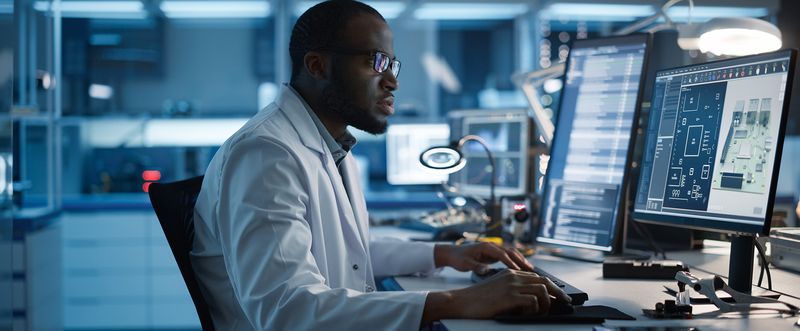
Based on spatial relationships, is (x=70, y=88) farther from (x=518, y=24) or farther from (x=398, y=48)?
(x=518, y=24)

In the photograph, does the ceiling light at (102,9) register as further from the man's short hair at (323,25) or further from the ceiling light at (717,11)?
the man's short hair at (323,25)

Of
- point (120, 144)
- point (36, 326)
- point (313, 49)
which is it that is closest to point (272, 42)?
point (120, 144)

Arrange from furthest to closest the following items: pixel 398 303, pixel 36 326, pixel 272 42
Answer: pixel 272 42, pixel 36 326, pixel 398 303

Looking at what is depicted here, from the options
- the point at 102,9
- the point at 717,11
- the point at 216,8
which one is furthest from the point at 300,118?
the point at 717,11

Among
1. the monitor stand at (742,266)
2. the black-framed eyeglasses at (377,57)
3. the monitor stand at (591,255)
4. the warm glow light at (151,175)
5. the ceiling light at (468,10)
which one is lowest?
the warm glow light at (151,175)

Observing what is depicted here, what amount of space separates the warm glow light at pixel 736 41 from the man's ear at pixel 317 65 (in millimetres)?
Result: 1012

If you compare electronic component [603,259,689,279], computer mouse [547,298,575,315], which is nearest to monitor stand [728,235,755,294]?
electronic component [603,259,689,279]

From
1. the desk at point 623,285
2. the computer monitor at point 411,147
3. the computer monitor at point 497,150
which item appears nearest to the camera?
the desk at point 623,285

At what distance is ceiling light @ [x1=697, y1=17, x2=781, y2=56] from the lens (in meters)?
1.90

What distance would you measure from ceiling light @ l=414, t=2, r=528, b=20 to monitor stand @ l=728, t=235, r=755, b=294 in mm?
4777

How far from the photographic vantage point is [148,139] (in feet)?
19.6

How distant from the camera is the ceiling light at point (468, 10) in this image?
5.99 meters

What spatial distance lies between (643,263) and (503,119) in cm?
183

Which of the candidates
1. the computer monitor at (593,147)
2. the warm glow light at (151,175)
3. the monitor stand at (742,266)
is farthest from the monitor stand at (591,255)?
the warm glow light at (151,175)
